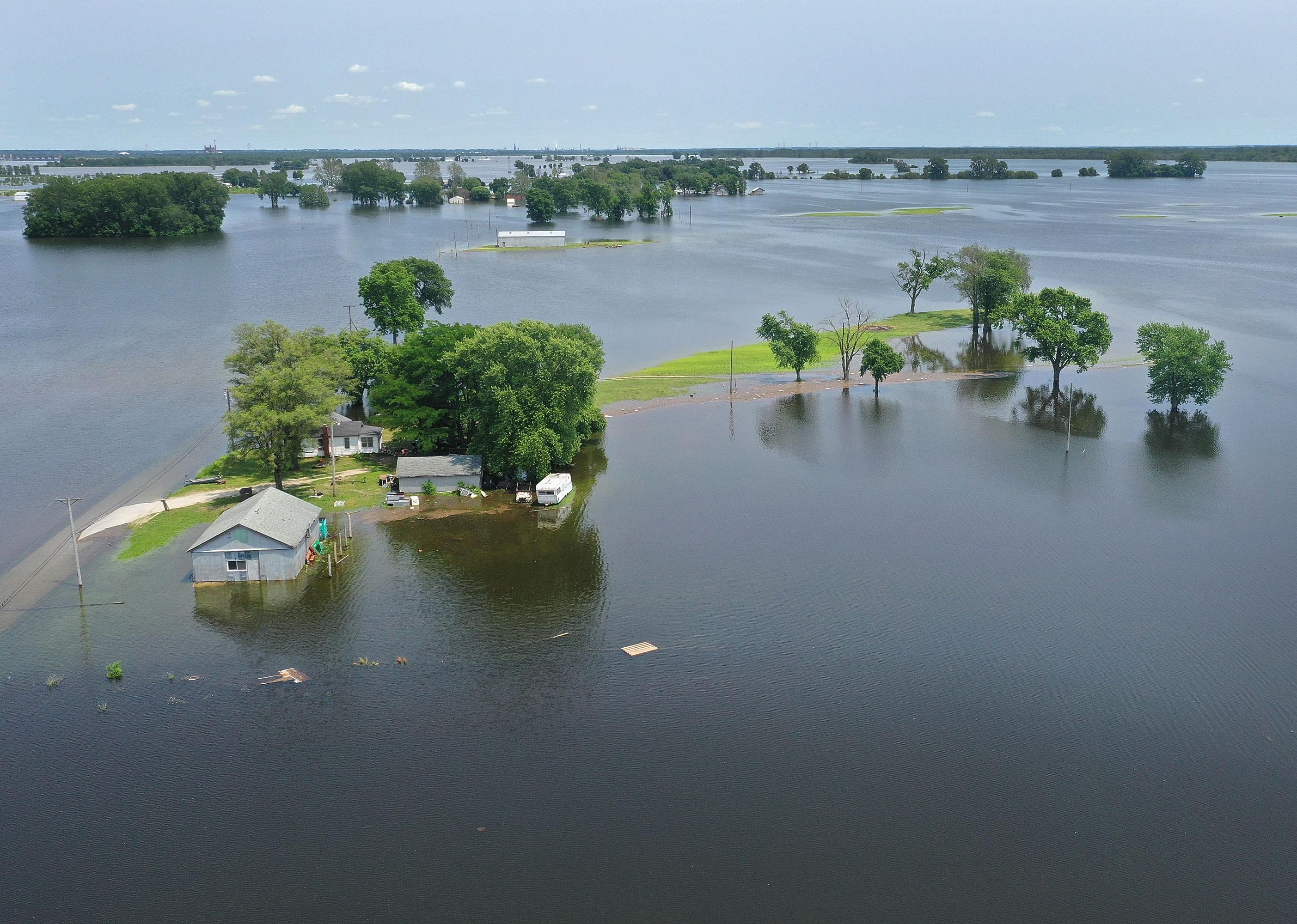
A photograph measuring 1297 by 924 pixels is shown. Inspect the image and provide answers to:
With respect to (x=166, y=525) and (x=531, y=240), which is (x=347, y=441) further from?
(x=531, y=240)

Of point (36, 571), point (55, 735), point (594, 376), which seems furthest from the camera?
point (594, 376)

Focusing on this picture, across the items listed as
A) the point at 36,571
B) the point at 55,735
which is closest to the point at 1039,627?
the point at 55,735

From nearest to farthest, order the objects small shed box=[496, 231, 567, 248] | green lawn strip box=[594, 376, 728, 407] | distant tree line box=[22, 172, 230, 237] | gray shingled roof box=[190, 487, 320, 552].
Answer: gray shingled roof box=[190, 487, 320, 552], green lawn strip box=[594, 376, 728, 407], small shed box=[496, 231, 567, 248], distant tree line box=[22, 172, 230, 237]

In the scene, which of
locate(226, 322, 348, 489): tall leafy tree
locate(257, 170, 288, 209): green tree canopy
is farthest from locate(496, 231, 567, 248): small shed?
locate(257, 170, 288, 209): green tree canopy

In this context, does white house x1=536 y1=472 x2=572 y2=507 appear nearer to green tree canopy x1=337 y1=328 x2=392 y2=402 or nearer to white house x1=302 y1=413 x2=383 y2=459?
white house x1=302 y1=413 x2=383 y2=459

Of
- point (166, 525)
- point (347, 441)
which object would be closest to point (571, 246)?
point (347, 441)

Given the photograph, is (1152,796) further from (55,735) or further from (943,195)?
(943,195)

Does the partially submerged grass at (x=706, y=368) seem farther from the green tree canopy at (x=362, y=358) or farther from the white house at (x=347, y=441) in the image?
the white house at (x=347, y=441)
